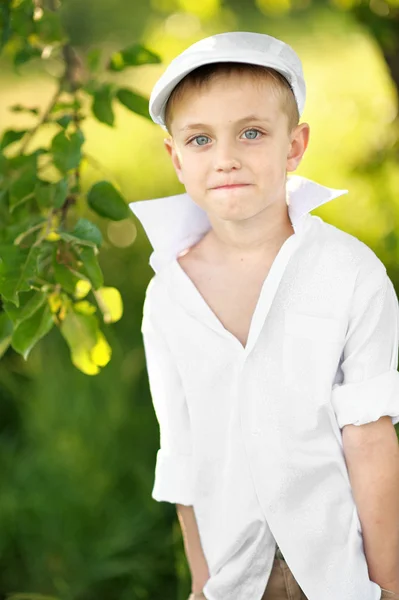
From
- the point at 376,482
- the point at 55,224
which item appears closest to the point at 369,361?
the point at 376,482

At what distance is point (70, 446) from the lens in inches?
122

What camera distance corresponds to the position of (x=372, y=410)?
5.18 ft

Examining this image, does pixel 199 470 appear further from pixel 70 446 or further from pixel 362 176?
pixel 362 176

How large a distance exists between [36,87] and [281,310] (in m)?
6.36

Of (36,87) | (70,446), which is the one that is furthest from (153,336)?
(36,87)

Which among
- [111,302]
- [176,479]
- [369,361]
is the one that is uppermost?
[111,302]

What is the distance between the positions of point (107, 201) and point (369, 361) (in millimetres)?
684

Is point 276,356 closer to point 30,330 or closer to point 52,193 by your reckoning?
point 30,330

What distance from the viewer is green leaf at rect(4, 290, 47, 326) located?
1798 mm

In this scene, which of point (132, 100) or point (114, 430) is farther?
point (114, 430)

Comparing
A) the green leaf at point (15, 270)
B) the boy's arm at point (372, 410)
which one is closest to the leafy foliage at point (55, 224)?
the green leaf at point (15, 270)

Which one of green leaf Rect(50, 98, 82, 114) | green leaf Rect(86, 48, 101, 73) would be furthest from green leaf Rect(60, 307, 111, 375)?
green leaf Rect(86, 48, 101, 73)

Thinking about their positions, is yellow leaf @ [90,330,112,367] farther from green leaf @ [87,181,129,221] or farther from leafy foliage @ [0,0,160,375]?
green leaf @ [87,181,129,221]

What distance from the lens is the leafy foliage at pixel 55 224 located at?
179 centimetres
